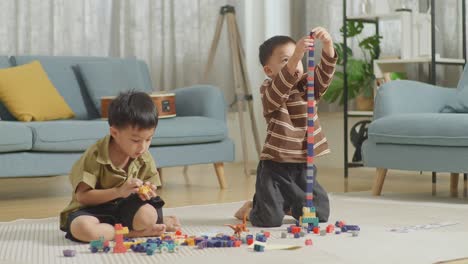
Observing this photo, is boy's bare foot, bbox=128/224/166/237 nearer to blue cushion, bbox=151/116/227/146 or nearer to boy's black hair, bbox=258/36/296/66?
boy's black hair, bbox=258/36/296/66

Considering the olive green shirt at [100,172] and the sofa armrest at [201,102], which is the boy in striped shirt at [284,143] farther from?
the sofa armrest at [201,102]

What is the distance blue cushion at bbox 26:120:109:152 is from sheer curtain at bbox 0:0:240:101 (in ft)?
4.89

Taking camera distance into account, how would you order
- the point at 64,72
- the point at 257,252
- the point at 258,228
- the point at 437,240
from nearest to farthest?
1. the point at 257,252
2. the point at 437,240
3. the point at 258,228
4. the point at 64,72

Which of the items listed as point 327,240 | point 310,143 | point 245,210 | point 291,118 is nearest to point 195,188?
point 245,210

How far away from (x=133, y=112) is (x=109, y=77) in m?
2.20

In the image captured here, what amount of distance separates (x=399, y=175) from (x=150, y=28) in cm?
196

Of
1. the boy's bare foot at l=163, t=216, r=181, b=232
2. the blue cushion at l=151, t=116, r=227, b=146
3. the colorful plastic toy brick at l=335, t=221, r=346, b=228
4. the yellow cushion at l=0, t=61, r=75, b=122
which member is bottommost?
the colorful plastic toy brick at l=335, t=221, r=346, b=228

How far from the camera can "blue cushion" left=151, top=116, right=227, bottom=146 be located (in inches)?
163

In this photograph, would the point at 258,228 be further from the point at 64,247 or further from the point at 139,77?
the point at 139,77

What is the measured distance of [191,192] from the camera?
14.0 ft

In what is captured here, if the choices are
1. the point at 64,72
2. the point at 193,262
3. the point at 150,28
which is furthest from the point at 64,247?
the point at 150,28

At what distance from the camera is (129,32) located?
18.6 feet

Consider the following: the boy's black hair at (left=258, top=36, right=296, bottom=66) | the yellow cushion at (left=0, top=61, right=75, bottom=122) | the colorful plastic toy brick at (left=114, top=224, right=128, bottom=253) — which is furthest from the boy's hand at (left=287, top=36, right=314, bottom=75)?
the yellow cushion at (left=0, top=61, right=75, bottom=122)

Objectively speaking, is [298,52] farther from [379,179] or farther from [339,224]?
[379,179]
